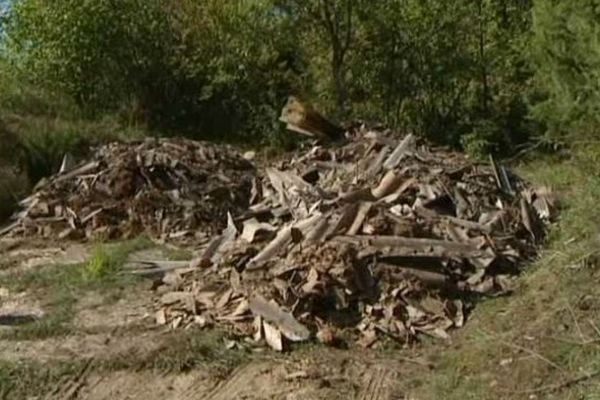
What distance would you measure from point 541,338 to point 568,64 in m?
7.43

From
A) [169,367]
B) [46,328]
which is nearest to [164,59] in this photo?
[46,328]

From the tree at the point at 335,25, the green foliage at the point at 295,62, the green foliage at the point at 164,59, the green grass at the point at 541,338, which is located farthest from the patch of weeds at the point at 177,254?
the green foliage at the point at 164,59

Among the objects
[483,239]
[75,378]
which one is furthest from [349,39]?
[75,378]

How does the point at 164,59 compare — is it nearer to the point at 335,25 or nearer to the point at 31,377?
the point at 335,25

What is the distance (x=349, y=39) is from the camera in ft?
51.3

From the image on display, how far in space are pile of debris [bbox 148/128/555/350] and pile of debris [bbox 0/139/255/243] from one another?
0.90 m

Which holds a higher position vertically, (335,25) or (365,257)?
(335,25)

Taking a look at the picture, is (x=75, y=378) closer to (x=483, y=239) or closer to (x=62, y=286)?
(x=62, y=286)

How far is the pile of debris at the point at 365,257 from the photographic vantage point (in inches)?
273

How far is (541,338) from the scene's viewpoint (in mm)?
5641

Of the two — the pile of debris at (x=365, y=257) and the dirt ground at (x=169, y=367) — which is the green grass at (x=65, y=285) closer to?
the dirt ground at (x=169, y=367)

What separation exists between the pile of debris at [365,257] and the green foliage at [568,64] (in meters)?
2.17

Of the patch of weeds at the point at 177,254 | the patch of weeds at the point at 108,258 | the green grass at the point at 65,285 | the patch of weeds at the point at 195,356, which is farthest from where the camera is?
the patch of weeds at the point at 177,254

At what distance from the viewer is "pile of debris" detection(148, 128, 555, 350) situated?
693 centimetres
